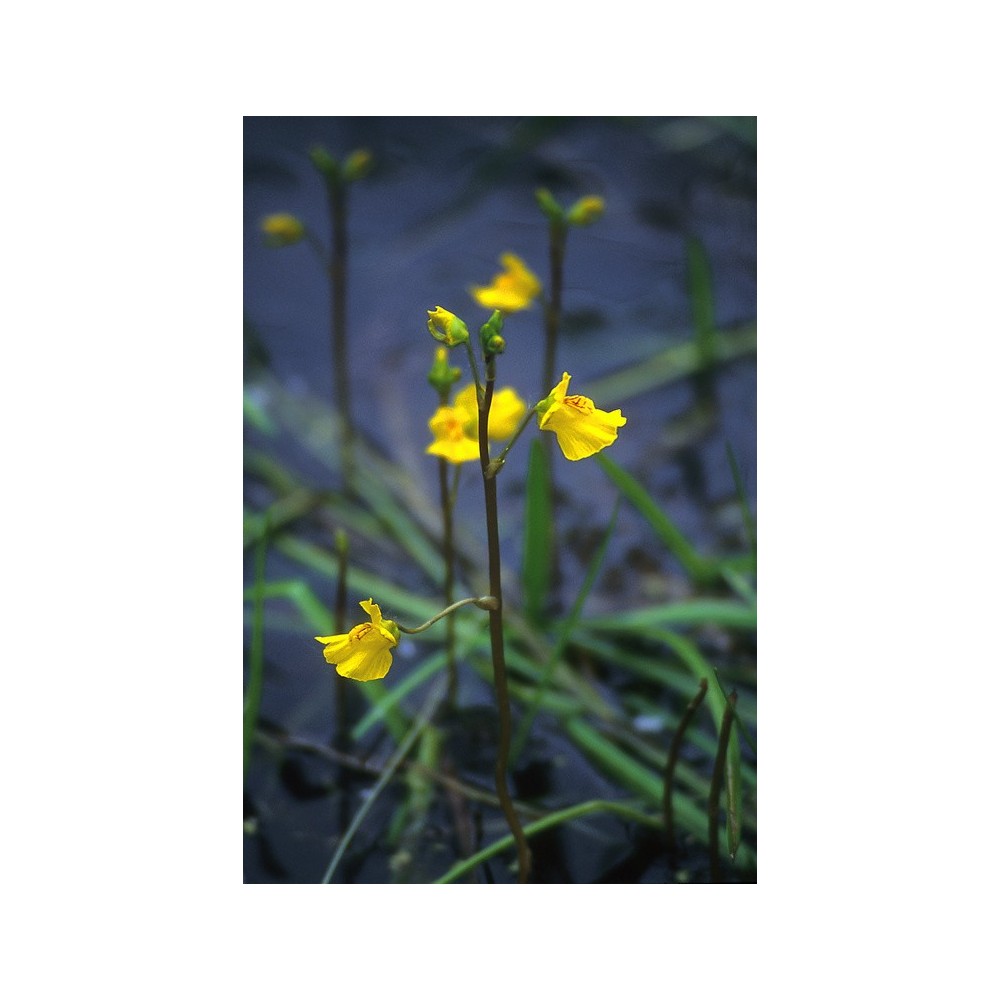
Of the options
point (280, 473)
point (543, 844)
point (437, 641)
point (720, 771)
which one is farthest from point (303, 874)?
point (280, 473)

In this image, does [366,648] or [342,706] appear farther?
[342,706]

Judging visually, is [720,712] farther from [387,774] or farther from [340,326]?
[340,326]

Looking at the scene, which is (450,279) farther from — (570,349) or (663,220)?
(663,220)

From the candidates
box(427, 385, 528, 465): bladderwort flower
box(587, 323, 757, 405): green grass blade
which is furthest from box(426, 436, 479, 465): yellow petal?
box(587, 323, 757, 405): green grass blade

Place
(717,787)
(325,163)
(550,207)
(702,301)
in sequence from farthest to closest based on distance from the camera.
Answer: (702,301), (325,163), (550,207), (717,787)

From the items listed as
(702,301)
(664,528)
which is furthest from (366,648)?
(702,301)

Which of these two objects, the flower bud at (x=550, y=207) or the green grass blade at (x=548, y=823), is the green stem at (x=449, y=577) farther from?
the flower bud at (x=550, y=207)
